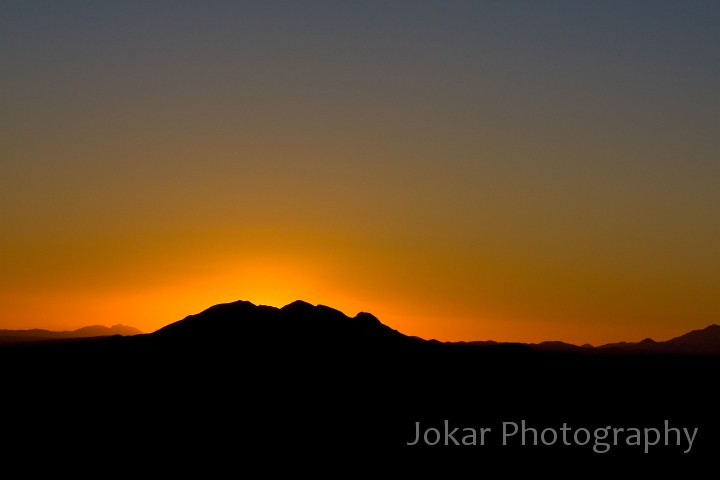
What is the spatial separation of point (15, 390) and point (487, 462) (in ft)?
138

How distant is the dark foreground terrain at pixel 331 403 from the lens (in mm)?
61344

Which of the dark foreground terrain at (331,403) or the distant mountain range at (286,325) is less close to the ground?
the distant mountain range at (286,325)

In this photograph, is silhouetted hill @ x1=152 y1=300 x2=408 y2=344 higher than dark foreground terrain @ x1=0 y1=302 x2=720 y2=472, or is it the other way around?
silhouetted hill @ x1=152 y1=300 x2=408 y2=344

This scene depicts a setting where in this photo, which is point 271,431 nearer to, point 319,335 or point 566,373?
point 319,335

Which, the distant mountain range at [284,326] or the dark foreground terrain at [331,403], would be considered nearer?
the dark foreground terrain at [331,403]

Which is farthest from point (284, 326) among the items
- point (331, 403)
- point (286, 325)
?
point (331, 403)

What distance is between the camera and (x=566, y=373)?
93.1 m

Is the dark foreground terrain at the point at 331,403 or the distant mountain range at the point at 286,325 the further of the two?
the distant mountain range at the point at 286,325

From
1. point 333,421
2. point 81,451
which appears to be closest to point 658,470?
point 333,421

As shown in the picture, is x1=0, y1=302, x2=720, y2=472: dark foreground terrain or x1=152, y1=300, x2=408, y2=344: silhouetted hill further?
x1=152, y1=300, x2=408, y2=344: silhouetted hill

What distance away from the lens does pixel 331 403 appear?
255ft

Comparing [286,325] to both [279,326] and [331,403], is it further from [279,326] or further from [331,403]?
[331,403]

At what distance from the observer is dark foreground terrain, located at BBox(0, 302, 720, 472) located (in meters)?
61.3

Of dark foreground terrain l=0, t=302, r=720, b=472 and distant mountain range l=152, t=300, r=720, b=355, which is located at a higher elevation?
distant mountain range l=152, t=300, r=720, b=355
